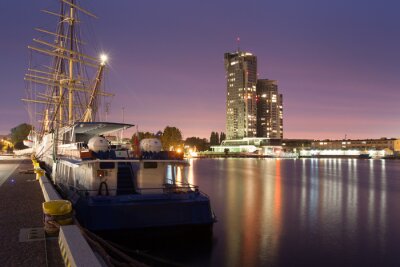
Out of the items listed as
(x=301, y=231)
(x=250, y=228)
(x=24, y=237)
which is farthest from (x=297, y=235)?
(x=24, y=237)

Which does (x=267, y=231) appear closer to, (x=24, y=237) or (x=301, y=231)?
(x=301, y=231)

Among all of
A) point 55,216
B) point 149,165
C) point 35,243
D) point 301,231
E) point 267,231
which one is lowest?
point 301,231

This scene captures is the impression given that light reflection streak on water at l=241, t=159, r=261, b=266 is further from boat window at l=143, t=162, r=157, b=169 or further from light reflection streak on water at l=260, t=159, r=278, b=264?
boat window at l=143, t=162, r=157, b=169

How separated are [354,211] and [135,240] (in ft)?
95.1

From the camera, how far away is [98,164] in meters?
22.2

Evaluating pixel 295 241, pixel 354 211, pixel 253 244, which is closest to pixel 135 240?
pixel 253 244

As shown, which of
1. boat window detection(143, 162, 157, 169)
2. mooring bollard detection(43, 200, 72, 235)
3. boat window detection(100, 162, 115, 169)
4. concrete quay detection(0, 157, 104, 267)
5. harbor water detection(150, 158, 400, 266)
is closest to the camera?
concrete quay detection(0, 157, 104, 267)

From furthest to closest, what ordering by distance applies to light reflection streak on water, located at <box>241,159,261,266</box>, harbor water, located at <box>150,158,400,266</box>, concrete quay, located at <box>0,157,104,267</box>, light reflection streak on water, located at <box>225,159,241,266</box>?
light reflection streak on water, located at <box>241,159,261,266</box> < light reflection streak on water, located at <box>225,159,241,266</box> < harbor water, located at <box>150,158,400,266</box> < concrete quay, located at <box>0,157,104,267</box>

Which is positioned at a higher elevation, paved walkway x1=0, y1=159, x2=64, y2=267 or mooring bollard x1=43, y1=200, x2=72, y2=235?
mooring bollard x1=43, y1=200, x2=72, y2=235

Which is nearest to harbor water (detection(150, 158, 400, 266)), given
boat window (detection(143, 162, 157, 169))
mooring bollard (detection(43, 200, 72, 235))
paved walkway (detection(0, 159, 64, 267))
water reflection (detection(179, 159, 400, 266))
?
water reflection (detection(179, 159, 400, 266))

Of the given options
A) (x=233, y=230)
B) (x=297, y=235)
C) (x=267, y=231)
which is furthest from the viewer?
(x=267, y=231)

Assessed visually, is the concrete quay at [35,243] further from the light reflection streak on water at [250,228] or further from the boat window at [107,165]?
the light reflection streak on water at [250,228]

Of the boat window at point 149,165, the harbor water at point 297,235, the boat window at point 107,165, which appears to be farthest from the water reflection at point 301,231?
the boat window at point 107,165

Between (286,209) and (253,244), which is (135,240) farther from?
(286,209)
